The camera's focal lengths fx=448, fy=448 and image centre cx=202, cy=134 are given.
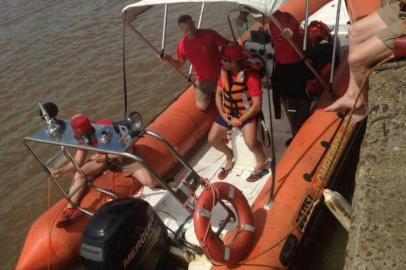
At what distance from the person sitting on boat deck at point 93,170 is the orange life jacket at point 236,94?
1014mm

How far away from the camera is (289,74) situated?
4355mm

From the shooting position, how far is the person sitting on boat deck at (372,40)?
2689 mm

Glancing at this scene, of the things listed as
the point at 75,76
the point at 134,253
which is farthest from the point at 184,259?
the point at 75,76

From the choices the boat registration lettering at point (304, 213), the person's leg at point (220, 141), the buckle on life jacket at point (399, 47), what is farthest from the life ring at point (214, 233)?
the buckle on life jacket at point (399, 47)

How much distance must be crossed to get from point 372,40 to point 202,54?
218cm

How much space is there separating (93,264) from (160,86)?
4.54 m

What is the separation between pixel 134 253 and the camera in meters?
3.20

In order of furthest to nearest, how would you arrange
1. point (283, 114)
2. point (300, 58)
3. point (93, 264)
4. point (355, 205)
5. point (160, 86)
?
1. point (160, 86)
2. point (283, 114)
3. point (300, 58)
4. point (93, 264)
5. point (355, 205)

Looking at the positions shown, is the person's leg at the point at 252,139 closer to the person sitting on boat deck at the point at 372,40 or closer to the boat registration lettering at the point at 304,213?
the boat registration lettering at the point at 304,213

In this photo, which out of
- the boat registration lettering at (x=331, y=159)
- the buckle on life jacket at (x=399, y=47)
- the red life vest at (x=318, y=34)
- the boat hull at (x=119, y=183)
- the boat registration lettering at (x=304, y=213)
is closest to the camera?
the buckle on life jacket at (x=399, y=47)

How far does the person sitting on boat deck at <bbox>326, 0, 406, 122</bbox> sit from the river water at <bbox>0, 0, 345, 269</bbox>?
3.90 meters

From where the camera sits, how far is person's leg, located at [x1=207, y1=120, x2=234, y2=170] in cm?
443

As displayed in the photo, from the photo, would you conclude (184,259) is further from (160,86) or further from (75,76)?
(75,76)

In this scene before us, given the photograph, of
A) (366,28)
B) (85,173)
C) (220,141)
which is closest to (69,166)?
(85,173)
